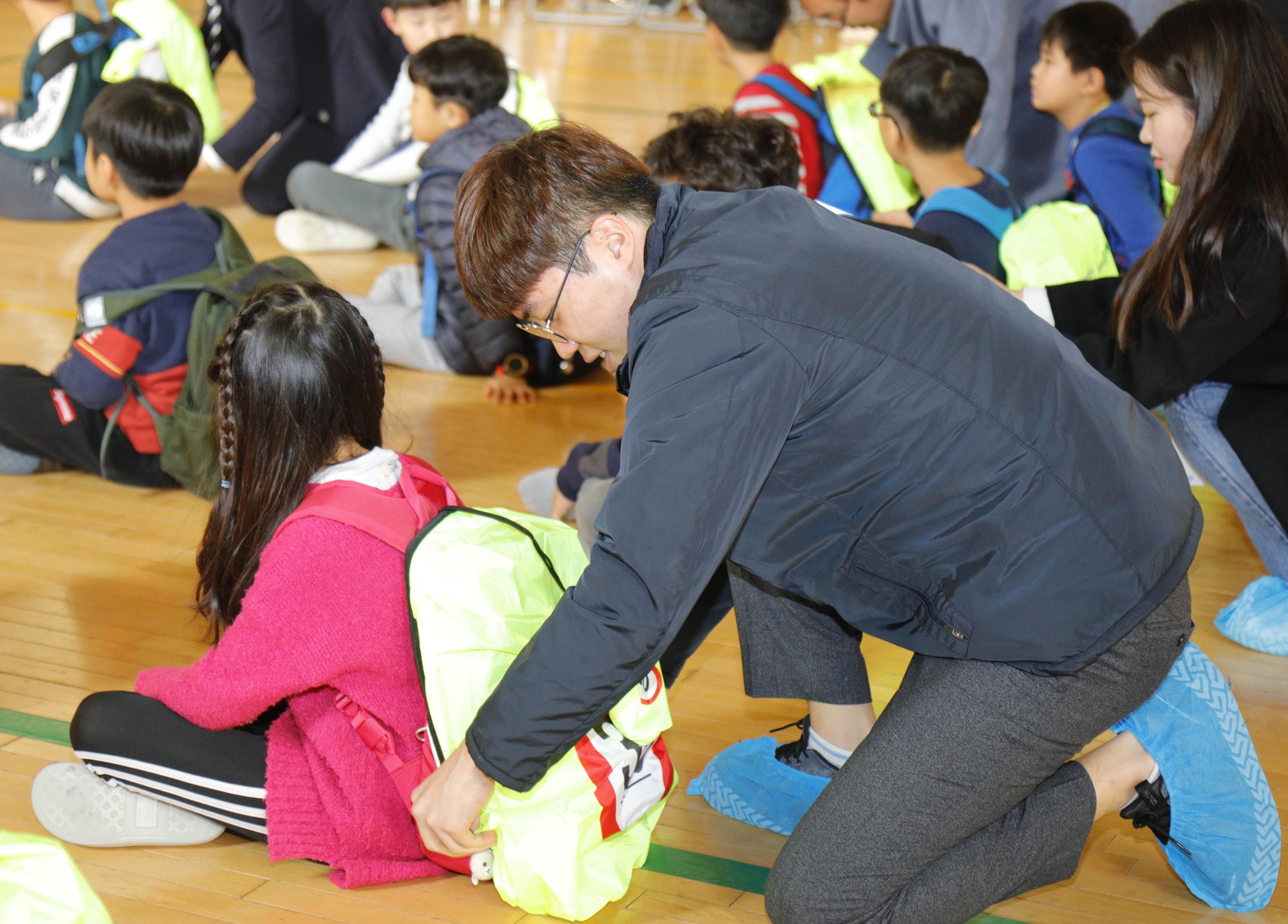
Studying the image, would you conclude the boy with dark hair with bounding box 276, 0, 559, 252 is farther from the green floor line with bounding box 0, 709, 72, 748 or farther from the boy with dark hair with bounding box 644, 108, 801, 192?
the green floor line with bounding box 0, 709, 72, 748

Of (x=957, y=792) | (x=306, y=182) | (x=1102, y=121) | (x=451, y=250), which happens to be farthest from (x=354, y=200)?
(x=957, y=792)

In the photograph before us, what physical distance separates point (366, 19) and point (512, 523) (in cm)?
389

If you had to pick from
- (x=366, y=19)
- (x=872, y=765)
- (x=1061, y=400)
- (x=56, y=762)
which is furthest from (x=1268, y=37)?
(x=366, y=19)

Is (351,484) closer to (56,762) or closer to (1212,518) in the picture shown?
(56,762)

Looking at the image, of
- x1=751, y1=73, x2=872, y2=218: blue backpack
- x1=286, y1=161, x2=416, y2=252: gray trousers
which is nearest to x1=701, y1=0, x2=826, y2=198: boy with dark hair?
x1=751, y1=73, x2=872, y2=218: blue backpack

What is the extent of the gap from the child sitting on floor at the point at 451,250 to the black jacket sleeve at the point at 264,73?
1.45 metres

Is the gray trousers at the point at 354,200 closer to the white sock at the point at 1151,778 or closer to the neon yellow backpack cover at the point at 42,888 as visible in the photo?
the white sock at the point at 1151,778

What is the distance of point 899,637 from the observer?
1.45 m

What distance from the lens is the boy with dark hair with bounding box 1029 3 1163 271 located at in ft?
10.3

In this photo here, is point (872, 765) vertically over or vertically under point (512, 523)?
under

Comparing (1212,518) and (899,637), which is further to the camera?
(1212,518)

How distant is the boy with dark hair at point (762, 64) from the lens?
3545 millimetres

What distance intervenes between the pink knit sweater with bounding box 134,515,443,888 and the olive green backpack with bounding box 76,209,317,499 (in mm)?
1011

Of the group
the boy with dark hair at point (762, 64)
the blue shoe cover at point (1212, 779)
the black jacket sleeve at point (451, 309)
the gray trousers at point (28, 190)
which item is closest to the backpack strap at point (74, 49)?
the gray trousers at point (28, 190)
